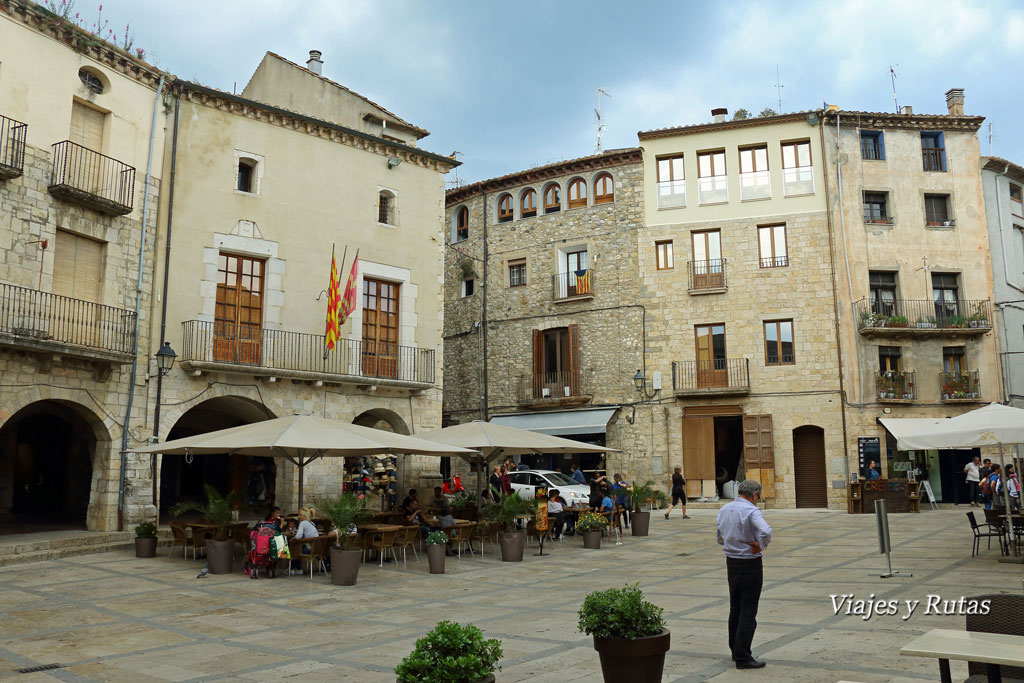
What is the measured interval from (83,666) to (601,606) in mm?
4539

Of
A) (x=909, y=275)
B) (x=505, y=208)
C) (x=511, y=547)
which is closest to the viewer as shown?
(x=511, y=547)

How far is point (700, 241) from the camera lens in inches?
1084

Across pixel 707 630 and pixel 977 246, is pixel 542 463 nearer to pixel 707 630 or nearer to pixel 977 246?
pixel 977 246

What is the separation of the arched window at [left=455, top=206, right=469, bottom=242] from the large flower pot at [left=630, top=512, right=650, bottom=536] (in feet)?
53.8

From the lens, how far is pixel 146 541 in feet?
45.6

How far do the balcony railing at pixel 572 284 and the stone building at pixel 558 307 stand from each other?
4cm

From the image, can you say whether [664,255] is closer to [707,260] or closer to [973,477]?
[707,260]

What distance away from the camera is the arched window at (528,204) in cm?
2986

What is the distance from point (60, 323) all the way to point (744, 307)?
20.0 meters

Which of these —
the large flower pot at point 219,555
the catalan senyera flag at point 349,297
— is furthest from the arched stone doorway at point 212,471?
the large flower pot at point 219,555

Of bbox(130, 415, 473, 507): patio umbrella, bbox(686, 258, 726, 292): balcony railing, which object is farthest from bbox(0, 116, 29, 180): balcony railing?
bbox(686, 258, 726, 292): balcony railing

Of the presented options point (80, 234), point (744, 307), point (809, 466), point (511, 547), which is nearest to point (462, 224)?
point (744, 307)

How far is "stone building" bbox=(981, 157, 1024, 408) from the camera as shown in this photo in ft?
87.0

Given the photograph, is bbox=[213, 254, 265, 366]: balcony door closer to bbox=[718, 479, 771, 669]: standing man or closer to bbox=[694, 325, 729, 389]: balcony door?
bbox=[718, 479, 771, 669]: standing man
